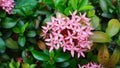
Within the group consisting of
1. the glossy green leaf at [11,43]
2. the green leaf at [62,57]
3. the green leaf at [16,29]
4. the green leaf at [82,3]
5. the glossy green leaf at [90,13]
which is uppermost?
the green leaf at [82,3]

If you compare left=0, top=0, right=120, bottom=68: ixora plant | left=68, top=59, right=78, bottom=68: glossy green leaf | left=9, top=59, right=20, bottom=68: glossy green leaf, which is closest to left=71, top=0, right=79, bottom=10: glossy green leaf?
left=0, top=0, right=120, bottom=68: ixora plant

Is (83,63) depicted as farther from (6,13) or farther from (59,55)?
(6,13)

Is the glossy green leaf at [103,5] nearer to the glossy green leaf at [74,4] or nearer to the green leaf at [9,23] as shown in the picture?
the glossy green leaf at [74,4]

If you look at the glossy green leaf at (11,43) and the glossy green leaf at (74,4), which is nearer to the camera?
the glossy green leaf at (74,4)

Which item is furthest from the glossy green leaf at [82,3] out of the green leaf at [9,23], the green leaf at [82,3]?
the green leaf at [9,23]

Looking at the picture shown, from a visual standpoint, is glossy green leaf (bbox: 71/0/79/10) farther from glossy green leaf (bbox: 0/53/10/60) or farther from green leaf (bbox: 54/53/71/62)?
glossy green leaf (bbox: 0/53/10/60)

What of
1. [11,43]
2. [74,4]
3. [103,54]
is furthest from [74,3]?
[11,43]

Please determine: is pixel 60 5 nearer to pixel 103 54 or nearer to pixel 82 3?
pixel 82 3

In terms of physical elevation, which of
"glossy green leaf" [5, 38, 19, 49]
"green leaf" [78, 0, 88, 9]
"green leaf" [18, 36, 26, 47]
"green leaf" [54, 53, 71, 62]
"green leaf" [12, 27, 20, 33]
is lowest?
"green leaf" [54, 53, 71, 62]
